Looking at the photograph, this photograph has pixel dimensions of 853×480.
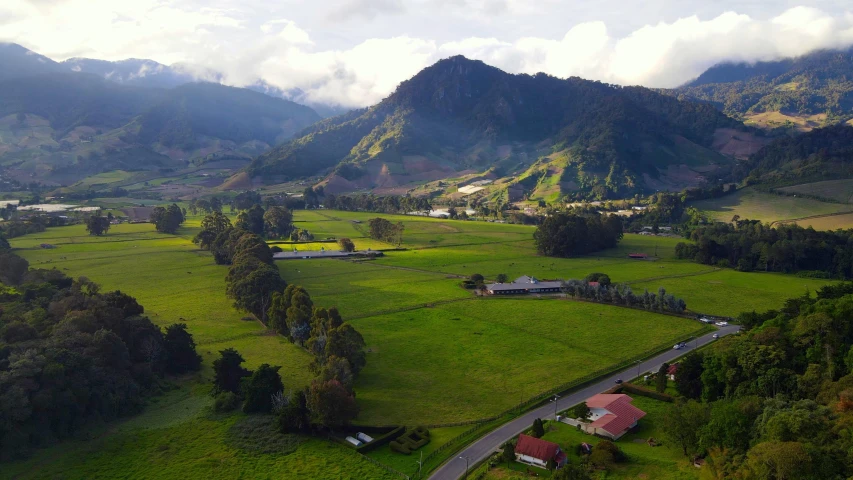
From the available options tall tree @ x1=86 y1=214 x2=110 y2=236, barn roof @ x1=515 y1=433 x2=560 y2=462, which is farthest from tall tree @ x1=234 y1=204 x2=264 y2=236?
barn roof @ x1=515 y1=433 x2=560 y2=462

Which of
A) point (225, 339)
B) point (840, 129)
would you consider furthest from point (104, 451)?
point (840, 129)

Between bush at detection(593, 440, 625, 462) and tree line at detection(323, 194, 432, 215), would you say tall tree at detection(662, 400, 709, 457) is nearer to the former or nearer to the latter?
bush at detection(593, 440, 625, 462)

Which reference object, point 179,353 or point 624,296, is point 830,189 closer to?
point 624,296

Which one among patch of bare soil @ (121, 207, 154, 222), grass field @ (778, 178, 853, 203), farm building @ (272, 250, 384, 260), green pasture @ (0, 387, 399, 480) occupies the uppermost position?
grass field @ (778, 178, 853, 203)

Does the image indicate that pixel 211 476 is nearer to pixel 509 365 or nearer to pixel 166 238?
pixel 509 365

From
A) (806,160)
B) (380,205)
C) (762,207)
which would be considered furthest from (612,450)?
(806,160)
